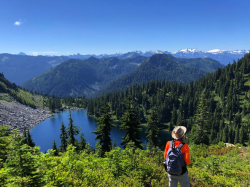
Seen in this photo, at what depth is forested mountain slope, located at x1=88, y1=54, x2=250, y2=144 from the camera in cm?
11981

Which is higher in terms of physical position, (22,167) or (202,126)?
(22,167)

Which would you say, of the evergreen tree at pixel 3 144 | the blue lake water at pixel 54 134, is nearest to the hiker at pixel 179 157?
the evergreen tree at pixel 3 144

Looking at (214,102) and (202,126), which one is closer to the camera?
(202,126)

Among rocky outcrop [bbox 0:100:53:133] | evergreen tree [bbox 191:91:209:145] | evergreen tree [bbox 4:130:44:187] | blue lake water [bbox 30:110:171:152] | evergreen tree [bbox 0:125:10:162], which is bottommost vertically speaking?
blue lake water [bbox 30:110:171:152]

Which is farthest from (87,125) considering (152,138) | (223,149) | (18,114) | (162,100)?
(223,149)

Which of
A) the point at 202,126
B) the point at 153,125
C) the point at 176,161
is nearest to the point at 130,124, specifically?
the point at 153,125

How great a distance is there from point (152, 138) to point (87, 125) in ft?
403

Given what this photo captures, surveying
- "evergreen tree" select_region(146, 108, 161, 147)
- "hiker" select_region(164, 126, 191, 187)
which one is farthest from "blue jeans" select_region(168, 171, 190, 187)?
"evergreen tree" select_region(146, 108, 161, 147)

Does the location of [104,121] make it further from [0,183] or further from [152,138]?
[0,183]

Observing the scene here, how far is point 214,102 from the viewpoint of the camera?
15212 cm

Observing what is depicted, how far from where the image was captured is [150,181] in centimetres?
983

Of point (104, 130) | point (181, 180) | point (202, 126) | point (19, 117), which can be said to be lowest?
point (19, 117)

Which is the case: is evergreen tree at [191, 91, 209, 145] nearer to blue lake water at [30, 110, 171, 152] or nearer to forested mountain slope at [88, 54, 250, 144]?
blue lake water at [30, 110, 171, 152]

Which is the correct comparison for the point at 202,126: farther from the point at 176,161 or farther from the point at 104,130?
the point at 176,161
